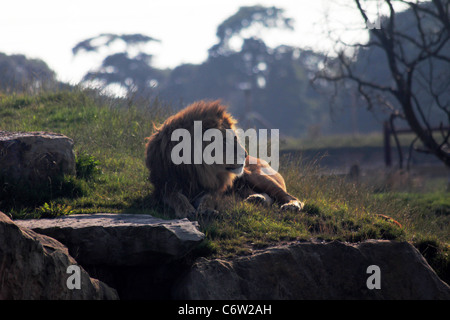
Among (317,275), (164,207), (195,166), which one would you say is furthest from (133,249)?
(195,166)

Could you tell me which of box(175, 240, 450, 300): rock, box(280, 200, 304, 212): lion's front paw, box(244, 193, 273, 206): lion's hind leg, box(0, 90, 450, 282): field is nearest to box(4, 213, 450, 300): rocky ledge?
box(175, 240, 450, 300): rock

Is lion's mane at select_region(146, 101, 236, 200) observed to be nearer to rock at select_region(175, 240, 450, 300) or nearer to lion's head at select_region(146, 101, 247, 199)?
lion's head at select_region(146, 101, 247, 199)

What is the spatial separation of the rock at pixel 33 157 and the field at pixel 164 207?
0.18 meters

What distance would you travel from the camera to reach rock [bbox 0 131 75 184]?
19.6ft

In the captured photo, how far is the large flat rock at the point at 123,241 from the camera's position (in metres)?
4.59

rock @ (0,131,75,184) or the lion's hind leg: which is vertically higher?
rock @ (0,131,75,184)

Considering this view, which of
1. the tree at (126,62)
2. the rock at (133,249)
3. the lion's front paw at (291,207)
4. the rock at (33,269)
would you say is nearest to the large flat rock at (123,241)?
the rock at (133,249)

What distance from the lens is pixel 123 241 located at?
182 inches

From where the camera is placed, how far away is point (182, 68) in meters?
52.2

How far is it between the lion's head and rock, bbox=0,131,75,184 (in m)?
1.12

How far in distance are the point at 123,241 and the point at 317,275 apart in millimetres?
1877
